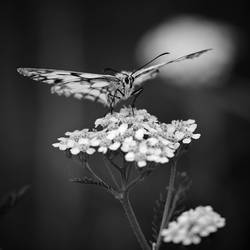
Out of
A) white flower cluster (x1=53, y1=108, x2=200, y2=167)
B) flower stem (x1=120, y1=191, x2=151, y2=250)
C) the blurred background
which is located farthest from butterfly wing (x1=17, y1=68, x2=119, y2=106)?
the blurred background

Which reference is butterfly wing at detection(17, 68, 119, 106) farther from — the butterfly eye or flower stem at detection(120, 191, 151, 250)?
flower stem at detection(120, 191, 151, 250)

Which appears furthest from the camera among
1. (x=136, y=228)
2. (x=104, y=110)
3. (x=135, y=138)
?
(x=104, y=110)

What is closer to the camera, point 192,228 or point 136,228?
point 192,228

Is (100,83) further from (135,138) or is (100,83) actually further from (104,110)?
(104,110)

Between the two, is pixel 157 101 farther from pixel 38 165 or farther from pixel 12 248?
pixel 12 248

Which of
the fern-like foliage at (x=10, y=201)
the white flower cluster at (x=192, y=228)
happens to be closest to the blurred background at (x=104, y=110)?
the white flower cluster at (x=192, y=228)

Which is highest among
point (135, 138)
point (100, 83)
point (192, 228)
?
point (100, 83)

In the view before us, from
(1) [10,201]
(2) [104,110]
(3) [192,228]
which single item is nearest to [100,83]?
(1) [10,201]
